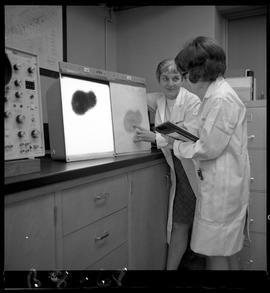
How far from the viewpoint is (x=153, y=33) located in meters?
1.75

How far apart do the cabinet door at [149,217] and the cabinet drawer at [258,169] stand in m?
0.54

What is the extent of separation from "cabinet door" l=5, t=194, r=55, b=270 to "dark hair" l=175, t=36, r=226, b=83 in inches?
30.1

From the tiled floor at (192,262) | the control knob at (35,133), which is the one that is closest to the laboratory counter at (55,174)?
the control knob at (35,133)

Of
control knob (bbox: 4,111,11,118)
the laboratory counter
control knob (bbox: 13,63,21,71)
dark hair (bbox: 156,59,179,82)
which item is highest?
dark hair (bbox: 156,59,179,82)

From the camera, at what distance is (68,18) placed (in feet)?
5.84

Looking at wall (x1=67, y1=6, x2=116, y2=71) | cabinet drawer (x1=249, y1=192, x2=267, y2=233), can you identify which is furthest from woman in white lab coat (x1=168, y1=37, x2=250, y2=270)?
wall (x1=67, y1=6, x2=116, y2=71)

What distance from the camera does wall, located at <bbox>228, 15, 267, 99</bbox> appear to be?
1357 millimetres

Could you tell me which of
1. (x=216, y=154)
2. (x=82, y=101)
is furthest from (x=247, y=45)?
(x=82, y=101)

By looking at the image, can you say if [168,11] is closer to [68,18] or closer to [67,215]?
[68,18]

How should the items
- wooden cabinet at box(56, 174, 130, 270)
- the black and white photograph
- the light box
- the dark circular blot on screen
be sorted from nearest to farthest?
1. the black and white photograph
2. wooden cabinet at box(56, 174, 130, 270)
3. the dark circular blot on screen
4. the light box

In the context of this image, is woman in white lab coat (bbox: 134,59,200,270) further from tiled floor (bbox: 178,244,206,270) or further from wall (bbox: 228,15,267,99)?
wall (bbox: 228,15,267,99)

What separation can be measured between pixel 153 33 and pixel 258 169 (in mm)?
1052
